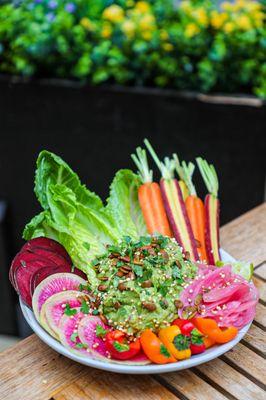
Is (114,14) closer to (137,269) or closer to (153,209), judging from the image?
(153,209)

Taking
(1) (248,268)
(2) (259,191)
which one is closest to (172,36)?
(2) (259,191)

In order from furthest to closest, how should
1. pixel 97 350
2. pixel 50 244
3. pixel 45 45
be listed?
pixel 45 45 → pixel 50 244 → pixel 97 350

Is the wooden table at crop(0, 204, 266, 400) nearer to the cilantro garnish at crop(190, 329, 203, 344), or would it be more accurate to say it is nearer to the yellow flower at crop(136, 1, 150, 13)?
the cilantro garnish at crop(190, 329, 203, 344)

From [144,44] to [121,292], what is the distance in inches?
80.1

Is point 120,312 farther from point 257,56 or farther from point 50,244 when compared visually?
point 257,56

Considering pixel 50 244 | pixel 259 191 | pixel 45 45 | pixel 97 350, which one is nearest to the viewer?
pixel 97 350

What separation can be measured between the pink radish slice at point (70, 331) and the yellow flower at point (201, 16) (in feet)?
7.17

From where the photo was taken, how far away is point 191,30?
3025 mm

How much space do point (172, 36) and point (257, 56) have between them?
1.56 feet

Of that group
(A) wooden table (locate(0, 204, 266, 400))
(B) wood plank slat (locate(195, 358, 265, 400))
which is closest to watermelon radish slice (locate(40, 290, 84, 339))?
(A) wooden table (locate(0, 204, 266, 400))

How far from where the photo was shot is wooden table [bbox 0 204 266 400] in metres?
1.29

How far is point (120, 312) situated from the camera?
1.30 meters

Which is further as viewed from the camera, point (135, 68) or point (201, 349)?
point (135, 68)

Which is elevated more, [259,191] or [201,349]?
[201,349]
